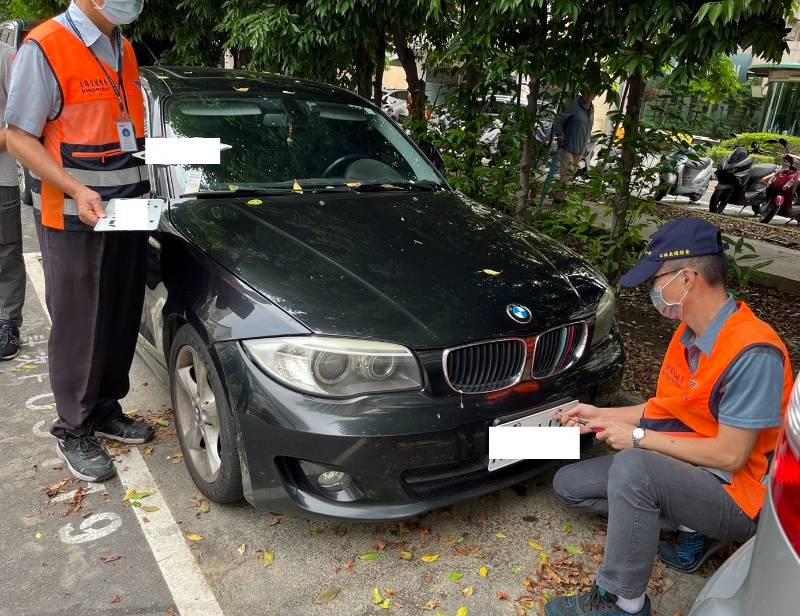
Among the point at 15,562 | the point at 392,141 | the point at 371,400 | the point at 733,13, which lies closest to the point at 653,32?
the point at 733,13

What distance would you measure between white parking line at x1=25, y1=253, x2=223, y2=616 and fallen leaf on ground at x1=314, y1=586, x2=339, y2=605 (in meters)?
0.32

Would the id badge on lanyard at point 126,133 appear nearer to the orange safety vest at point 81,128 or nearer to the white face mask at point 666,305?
the orange safety vest at point 81,128

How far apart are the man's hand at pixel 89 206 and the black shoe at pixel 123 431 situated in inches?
44.2

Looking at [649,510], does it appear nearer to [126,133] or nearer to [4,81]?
[126,133]

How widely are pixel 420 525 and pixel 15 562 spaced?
4.88 ft

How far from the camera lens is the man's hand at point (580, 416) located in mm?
2443

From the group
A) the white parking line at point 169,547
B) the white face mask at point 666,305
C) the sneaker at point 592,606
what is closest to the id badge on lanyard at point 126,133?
the white parking line at point 169,547

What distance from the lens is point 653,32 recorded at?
12.1 ft

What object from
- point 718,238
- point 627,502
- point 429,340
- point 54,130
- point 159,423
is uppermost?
point 54,130

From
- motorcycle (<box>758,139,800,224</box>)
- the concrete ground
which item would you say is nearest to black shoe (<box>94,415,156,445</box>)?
the concrete ground

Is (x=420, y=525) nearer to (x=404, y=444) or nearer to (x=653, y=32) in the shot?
(x=404, y=444)

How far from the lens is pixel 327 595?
2.32 meters

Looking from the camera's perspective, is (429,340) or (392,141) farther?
(392,141)

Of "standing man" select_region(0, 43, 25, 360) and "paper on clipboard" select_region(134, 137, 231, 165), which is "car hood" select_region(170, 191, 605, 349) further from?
"standing man" select_region(0, 43, 25, 360)
